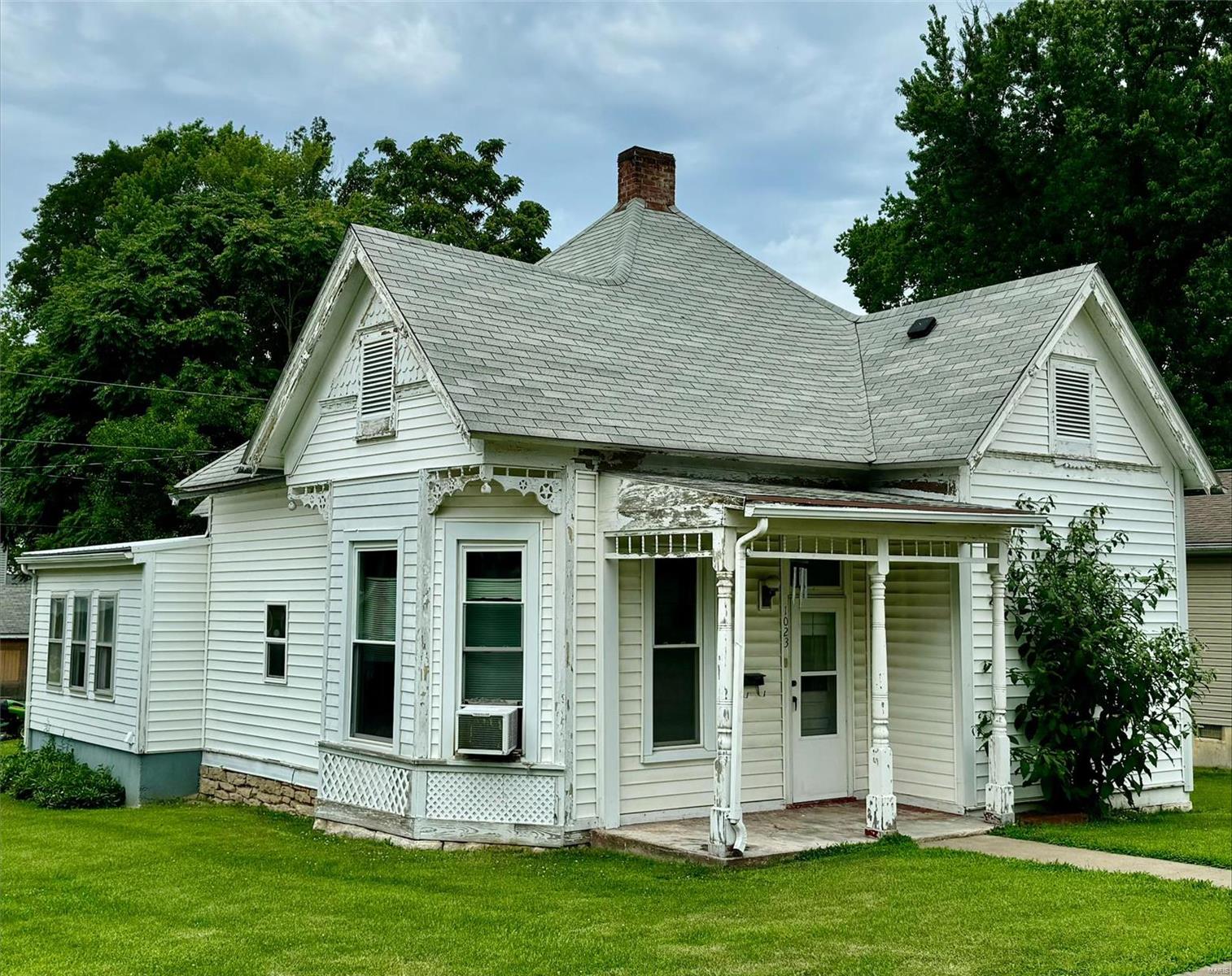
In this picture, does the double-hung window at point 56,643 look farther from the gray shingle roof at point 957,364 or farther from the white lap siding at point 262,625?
the gray shingle roof at point 957,364

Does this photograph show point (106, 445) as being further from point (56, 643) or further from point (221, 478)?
point (221, 478)

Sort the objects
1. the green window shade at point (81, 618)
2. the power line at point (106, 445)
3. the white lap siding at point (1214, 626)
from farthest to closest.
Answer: the power line at point (106, 445) < the white lap siding at point (1214, 626) < the green window shade at point (81, 618)

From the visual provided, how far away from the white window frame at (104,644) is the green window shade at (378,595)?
5.58 m

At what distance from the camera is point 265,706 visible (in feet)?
50.0

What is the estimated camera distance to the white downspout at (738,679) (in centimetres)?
1026

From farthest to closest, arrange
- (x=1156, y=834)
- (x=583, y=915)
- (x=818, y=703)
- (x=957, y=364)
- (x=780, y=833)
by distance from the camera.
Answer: (x=957, y=364) < (x=818, y=703) < (x=1156, y=834) < (x=780, y=833) < (x=583, y=915)

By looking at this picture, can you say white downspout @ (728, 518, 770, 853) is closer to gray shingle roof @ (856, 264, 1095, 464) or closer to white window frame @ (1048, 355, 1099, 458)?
gray shingle roof @ (856, 264, 1095, 464)

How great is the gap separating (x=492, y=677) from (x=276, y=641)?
14.8 ft

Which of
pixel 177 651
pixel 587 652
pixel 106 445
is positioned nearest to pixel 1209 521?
pixel 587 652

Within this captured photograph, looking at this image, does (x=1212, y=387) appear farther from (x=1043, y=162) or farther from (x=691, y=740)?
(x=691, y=740)

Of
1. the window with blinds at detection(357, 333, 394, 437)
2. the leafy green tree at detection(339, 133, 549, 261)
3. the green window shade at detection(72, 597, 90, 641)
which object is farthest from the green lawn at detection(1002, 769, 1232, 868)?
the leafy green tree at detection(339, 133, 549, 261)

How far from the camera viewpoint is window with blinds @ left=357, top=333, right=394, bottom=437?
12.7 m

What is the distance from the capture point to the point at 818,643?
13445mm

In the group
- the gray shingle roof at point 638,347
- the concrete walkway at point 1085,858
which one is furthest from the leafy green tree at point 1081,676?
the gray shingle roof at point 638,347
